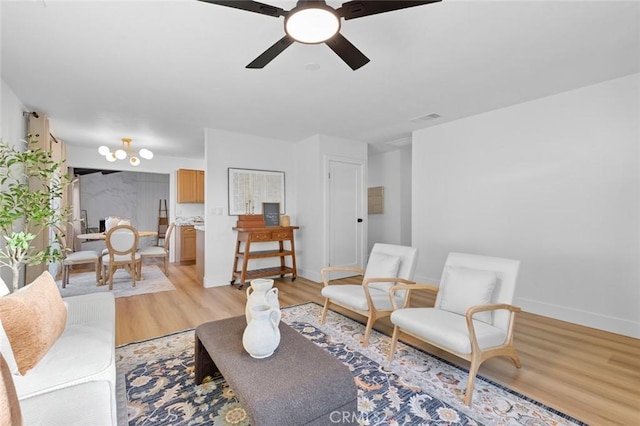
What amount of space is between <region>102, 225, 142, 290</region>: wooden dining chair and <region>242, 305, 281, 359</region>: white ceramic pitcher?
12.8 feet

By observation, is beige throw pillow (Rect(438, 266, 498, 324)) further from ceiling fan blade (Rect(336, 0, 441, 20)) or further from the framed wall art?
the framed wall art

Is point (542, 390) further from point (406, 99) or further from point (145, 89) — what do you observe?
point (145, 89)

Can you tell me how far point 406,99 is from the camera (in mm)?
3365

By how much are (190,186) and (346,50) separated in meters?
5.73

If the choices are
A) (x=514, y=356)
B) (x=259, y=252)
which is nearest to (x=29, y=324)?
(x=514, y=356)

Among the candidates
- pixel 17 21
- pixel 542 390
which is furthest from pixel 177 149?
pixel 542 390

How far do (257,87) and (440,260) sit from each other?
338cm

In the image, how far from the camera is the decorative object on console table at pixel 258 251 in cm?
447

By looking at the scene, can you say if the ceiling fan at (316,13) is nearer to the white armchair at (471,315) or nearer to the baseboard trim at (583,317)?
the white armchair at (471,315)

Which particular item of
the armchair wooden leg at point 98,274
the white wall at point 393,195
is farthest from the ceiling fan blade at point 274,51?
the white wall at point 393,195

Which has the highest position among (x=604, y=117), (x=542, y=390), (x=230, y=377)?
(x=604, y=117)

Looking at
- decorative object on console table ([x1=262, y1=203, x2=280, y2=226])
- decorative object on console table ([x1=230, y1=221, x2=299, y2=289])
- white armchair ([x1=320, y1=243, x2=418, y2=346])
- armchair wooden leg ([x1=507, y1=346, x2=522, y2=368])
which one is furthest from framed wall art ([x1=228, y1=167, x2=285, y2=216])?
armchair wooden leg ([x1=507, y1=346, x2=522, y2=368])

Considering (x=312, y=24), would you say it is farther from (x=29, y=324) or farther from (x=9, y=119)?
(x=9, y=119)

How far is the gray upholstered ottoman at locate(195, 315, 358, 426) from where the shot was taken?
3.88 feet
